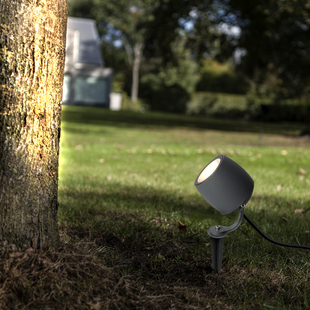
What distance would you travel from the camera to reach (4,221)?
5.90 ft

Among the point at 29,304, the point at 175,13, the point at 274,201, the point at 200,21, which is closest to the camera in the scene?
the point at 29,304

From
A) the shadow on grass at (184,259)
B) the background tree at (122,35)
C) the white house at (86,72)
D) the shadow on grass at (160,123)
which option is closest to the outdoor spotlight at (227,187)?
the shadow on grass at (184,259)

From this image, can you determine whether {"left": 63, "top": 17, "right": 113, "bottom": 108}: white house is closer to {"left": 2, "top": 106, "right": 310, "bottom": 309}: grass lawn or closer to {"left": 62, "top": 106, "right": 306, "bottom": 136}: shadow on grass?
{"left": 62, "top": 106, "right": 306, "bottom": 136}: shadow on grass

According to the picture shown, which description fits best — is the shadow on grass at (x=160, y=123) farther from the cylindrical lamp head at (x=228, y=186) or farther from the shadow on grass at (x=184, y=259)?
the cylindrical lamp head at (x=228, y=186)

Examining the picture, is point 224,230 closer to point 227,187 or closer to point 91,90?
point 227,187

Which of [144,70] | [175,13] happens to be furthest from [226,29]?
[144,70]

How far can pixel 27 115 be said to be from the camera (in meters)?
1.81

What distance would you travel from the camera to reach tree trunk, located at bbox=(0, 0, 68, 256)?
70.2 inches

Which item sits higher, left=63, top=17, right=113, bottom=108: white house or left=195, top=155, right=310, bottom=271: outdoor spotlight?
left=63, top=17, right=113, bottom=108: white house

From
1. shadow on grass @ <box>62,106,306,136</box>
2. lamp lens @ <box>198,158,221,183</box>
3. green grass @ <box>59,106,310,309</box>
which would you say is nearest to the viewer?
green grass @ <box>59,106,310,309</box>

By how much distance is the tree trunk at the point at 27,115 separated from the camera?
1782 mm

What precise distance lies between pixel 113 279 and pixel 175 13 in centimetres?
1288

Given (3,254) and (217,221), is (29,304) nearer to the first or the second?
(3,254)

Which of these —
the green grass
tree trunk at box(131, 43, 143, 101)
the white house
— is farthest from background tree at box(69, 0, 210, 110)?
the green grass
